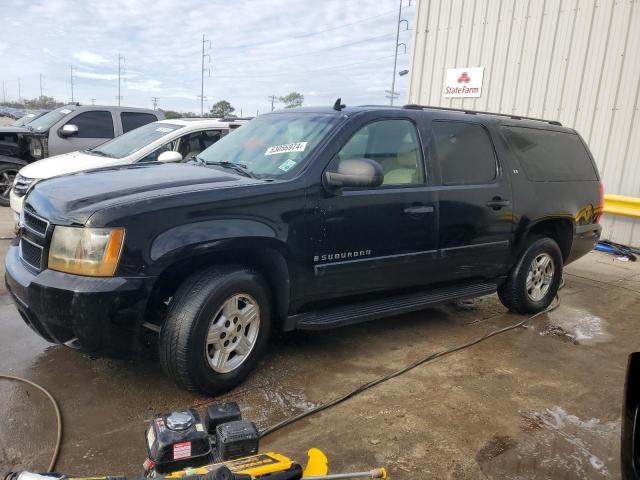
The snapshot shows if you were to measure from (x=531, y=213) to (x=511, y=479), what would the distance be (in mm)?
2858

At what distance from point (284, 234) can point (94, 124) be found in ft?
25.9

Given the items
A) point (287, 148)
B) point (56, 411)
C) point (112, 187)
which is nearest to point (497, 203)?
point (287, 148)

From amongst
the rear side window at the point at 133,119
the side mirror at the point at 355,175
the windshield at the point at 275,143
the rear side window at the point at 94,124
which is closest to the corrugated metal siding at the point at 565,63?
the rear side window at the point at 133,119

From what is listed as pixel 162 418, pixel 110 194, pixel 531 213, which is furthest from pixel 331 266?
pixel 531 213

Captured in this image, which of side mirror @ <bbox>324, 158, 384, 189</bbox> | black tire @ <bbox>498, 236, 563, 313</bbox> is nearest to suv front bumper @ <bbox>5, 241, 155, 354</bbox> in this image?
side mirror @ <bbox>324, 158, 384, 189</bbox>

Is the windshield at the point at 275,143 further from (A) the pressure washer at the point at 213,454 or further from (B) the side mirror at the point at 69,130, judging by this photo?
(B) the side mirror at the point at 69,130

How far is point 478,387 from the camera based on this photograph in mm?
3709

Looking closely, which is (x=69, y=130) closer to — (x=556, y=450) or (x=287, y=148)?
(x=287, y=148)

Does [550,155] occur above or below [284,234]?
above

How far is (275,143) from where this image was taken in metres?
3.99

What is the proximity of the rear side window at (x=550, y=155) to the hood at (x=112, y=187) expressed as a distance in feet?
9.13

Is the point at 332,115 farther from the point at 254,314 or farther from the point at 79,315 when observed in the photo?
the point at 79,315

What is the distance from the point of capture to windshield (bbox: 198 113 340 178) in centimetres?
371

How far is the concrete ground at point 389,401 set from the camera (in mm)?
2814
